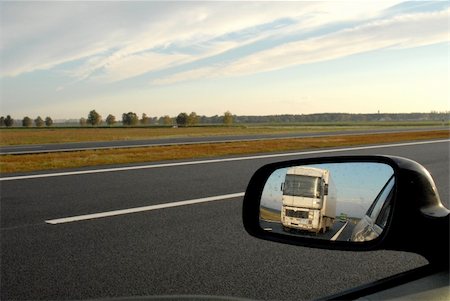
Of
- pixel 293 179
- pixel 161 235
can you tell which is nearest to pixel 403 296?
pixel 293 179

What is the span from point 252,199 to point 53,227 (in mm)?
4141

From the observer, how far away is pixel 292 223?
5.43 ft

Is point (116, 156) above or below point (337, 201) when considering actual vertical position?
below

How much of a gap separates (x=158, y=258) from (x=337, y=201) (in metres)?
2.84

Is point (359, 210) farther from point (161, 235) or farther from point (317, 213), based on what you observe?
point (161, 235)

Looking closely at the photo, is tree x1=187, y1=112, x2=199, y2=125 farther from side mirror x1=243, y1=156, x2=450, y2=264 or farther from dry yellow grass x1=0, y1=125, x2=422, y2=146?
side mirror x1=243, y1=156, x2=450, y2=264

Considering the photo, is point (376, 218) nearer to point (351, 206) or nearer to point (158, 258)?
point (351, 206)

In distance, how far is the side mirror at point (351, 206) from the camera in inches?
51.7

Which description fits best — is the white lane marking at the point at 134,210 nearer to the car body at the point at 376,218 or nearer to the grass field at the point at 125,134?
the car body at the point at 376,218

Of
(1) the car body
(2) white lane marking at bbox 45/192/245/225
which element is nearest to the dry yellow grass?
(2) white lane marking at bbox 45/192/245/225

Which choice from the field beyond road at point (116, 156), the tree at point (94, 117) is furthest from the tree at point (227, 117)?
the field beyond road at point (116, 156)

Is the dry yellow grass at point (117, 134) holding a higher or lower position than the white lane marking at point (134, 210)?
lower

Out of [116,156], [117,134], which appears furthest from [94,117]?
[116,156]

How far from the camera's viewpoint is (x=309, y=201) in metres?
1.56
